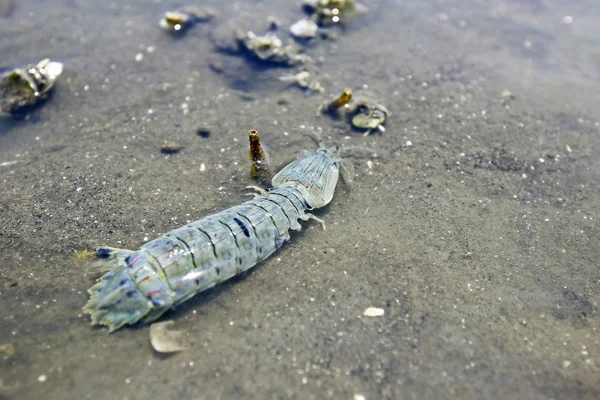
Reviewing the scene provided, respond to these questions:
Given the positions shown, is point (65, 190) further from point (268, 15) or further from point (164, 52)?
point (268, 15)

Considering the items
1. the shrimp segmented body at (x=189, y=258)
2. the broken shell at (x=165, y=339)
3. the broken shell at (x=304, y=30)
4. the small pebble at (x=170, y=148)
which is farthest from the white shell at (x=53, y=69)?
the broken shell at (x=165, y=339)

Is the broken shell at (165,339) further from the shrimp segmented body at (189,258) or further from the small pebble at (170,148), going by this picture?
the small pebble at (170,148)

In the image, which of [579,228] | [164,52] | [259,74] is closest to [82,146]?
[164,52]

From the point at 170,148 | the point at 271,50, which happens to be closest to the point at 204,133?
the point at 170,148

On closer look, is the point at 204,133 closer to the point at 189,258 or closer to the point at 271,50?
the point at 271,50

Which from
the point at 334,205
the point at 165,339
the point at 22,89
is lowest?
the point at 165,339

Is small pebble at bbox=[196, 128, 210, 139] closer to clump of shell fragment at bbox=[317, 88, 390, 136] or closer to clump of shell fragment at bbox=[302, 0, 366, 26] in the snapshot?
clump of shell fragment at bbox=[317, 88, 390, 136]
